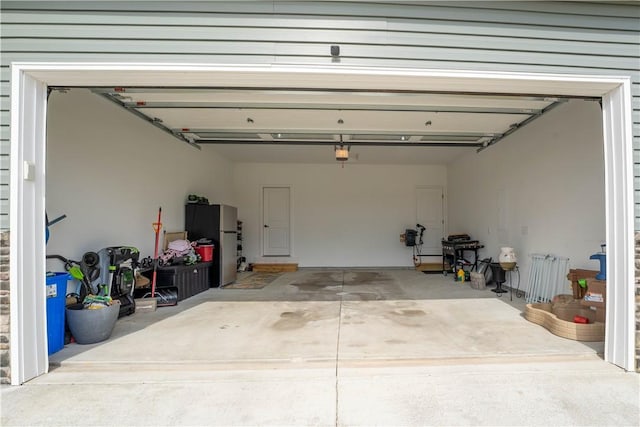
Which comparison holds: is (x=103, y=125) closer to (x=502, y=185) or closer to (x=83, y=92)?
(x=83, y=92)

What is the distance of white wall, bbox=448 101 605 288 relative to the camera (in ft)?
12.2

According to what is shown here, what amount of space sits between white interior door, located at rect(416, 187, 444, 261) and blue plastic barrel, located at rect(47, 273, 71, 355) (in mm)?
7292

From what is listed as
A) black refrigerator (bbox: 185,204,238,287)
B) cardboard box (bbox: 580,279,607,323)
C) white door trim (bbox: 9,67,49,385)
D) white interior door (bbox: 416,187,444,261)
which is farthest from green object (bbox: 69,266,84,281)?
white interior door (bbox: 416,187,444,261)

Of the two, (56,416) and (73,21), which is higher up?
(73,21)

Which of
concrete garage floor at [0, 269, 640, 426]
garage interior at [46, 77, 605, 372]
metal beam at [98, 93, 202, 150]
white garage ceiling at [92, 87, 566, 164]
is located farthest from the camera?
metal beam at [98, 93, 202, 150]

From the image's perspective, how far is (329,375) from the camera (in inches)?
94.4

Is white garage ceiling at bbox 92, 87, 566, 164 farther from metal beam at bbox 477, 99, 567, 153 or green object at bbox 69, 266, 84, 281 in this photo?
green object at bbox 69, 266, 84, 281

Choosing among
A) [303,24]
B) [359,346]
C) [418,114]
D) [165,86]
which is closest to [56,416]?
[359,346]

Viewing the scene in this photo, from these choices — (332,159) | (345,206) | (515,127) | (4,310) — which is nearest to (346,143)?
(332,159)

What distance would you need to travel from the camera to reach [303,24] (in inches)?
95.3

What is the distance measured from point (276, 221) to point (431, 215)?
4056mm

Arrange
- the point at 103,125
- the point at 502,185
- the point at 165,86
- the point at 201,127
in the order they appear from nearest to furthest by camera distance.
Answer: the point at 165,86 → the point at 103,125 → the point at 201,127 → the point at 502,185

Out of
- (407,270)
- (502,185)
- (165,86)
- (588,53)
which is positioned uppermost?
(588,53)

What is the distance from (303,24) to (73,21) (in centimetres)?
170
